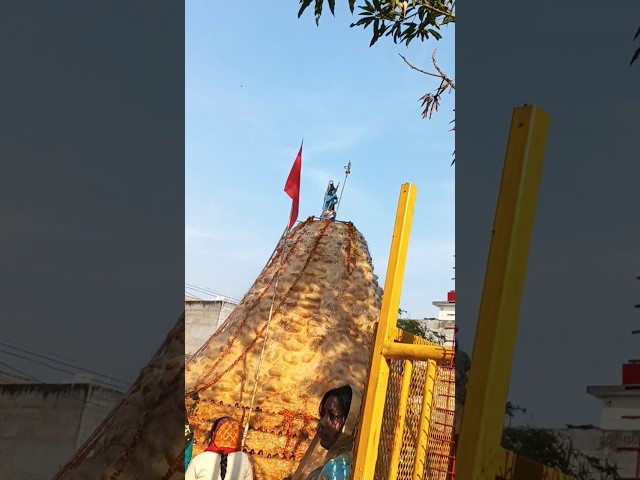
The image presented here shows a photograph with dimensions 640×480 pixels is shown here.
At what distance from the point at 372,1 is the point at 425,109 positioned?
1713 mm

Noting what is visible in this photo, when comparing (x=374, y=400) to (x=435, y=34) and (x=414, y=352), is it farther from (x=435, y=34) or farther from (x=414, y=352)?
(x=435, y=34)

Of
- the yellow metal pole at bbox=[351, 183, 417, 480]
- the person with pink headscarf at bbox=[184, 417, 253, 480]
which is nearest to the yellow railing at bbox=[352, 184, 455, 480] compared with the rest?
the yellow metal pole at bbox=[351, 183, 417, 480]

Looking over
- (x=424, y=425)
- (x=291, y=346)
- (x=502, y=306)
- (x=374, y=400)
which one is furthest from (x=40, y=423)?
(x=291, y=346)

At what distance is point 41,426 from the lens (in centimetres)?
259

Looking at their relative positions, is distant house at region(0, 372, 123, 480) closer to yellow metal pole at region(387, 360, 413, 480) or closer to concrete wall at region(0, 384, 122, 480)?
concrete wall at region(0, 384, 122, 480)

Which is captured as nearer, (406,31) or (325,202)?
(406,31)

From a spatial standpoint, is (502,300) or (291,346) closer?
(502,300)

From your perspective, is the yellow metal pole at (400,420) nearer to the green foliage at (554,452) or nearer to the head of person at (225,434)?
the green foliage at (554,452)

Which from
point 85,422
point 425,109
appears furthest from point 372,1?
point 85,422

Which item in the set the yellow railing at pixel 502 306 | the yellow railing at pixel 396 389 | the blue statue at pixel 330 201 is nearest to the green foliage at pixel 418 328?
the blue statue at pixel 330 201

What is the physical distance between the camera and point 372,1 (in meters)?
5.61

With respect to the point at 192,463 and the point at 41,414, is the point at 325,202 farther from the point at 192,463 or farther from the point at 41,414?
the point at 41,414

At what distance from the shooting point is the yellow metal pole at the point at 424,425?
282 centimetres

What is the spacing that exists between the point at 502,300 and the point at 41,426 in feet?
7.27
